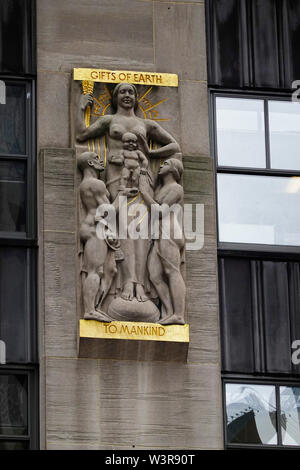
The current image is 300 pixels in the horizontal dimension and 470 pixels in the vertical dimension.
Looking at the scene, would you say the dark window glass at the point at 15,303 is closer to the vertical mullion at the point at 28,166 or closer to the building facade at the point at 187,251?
the building facade at the point at 187,251

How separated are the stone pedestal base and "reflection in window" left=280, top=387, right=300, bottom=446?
1805 millimetres

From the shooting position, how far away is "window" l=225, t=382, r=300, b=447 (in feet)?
88.9

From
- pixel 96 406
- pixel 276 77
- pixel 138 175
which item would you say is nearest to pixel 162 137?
pixel 138 175

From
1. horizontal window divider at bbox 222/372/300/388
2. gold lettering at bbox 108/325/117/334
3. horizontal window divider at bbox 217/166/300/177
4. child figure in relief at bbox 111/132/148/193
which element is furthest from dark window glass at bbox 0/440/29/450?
horizontal window divider at bbox 217/166/300/177

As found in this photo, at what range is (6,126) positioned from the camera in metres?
28.2

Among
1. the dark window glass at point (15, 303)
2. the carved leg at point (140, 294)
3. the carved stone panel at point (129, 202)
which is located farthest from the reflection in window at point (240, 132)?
the dark window glass at point (15, 303)

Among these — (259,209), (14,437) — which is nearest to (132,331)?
(14,437)

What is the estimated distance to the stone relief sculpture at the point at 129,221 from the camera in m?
26.9

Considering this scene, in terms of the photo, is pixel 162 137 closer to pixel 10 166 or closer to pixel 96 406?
pixel 10 166

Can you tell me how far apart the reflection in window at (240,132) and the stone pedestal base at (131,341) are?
3.39 meters

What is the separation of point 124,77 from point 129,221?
7.98 ft

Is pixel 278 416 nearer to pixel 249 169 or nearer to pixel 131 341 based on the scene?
pixel 131 341

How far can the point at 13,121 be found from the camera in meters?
28.3

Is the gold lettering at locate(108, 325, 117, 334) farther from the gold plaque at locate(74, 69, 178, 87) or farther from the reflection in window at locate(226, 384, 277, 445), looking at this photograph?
the gold plaque at locate(74, 69, 178, 87)
